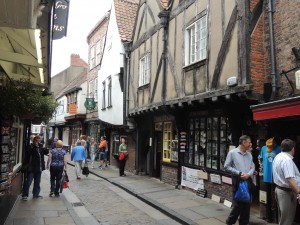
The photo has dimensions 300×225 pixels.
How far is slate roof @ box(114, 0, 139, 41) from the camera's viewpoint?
17.6 m

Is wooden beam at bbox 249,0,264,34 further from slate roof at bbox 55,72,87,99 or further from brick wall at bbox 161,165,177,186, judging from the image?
slate roof at bbox 55,72,87,99

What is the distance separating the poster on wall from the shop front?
294 centimetres

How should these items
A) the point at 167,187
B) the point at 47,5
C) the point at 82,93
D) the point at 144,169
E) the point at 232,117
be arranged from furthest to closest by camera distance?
the point at 82,93
the point at 144,169
the point at 167,187
the point at 232,117
the point at 47,5

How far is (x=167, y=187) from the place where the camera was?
12.2 metres

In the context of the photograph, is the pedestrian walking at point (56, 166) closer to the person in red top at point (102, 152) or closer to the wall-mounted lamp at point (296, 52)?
the wall-mounted lamp at point (296, 52)

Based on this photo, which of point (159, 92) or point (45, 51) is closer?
point (45, 51)

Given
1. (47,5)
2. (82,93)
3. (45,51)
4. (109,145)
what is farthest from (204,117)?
(82,93)

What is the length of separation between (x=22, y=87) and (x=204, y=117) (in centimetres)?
574

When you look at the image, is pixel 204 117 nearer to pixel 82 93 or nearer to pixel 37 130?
pixel 82 93

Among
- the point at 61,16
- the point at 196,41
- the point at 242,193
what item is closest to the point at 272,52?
the point at 196,41

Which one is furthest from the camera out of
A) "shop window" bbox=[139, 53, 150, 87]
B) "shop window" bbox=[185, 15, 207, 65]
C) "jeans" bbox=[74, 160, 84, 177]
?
"jeans" bbox=[74, 160, 84, 177]

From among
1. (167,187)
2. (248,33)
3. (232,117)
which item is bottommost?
(167,187)

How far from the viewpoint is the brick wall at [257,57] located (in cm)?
784

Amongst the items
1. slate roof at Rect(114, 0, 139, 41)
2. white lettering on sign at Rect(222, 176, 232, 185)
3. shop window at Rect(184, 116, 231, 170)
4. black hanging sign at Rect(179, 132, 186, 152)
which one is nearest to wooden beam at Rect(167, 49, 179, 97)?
shop window at Rect(184, 116, 231, 170)
